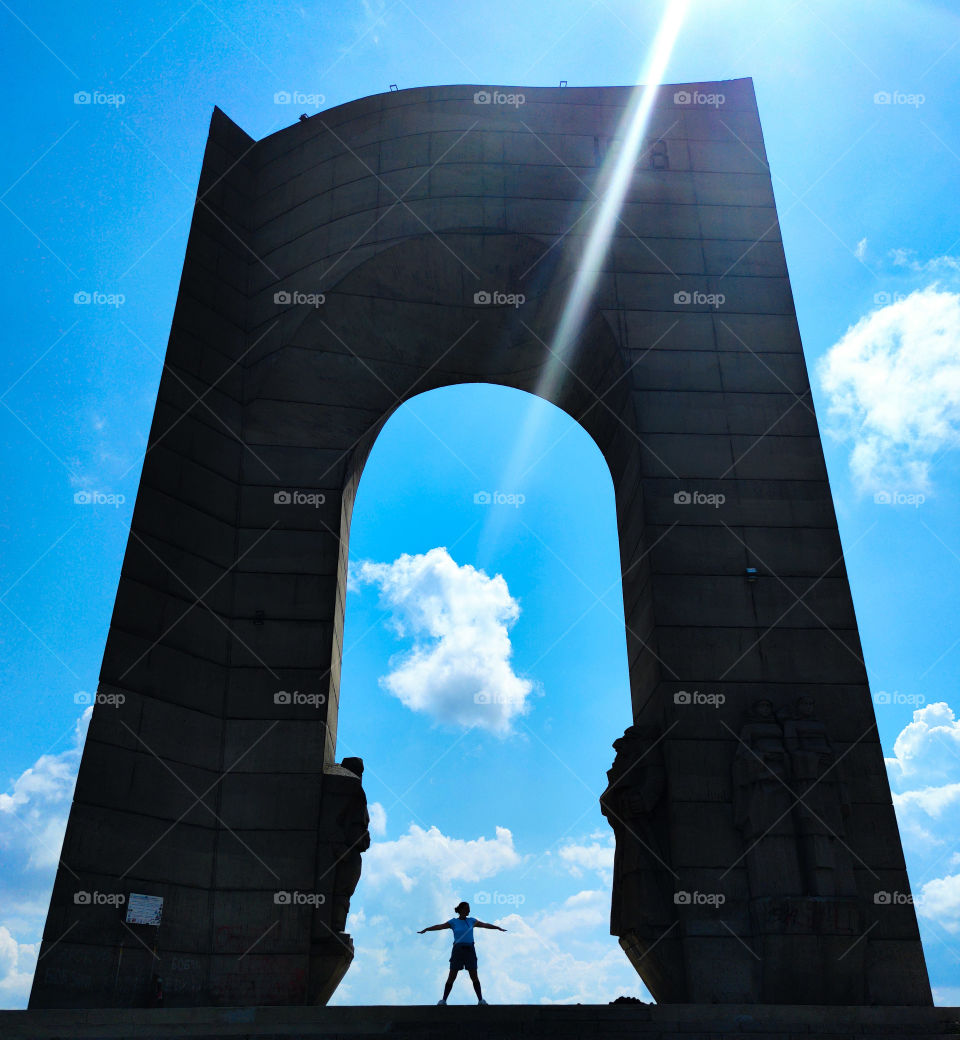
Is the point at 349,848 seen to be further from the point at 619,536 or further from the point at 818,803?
the point at 619,536

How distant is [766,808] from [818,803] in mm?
841

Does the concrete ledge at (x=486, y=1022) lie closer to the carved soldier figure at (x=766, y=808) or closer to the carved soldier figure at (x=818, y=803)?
the carved soldier figure at (x=818, y=803)

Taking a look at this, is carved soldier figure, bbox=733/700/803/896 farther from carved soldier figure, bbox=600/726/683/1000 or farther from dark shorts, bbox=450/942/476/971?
dark shorts, bbox=450/942/476/971

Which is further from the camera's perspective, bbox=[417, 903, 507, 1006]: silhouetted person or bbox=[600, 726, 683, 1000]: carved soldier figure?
bbox=[600, 726, 683, 1000]: carved soldier figure

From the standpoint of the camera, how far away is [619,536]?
833 inches

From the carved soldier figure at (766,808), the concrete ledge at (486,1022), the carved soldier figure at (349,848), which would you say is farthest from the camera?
the carved soldier figure at (349,848)

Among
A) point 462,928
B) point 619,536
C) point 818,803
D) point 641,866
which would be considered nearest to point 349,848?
point 462,928

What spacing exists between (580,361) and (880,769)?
A: 35.4 ft

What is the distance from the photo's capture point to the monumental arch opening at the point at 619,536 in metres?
15.2

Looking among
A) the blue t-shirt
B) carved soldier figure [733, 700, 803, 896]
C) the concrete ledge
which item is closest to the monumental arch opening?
carved soldier figure [733, 700, 803, 896]

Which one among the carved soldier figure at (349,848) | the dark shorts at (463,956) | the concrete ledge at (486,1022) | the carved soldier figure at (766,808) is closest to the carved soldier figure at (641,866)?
the carved soldier figure at (766,808)

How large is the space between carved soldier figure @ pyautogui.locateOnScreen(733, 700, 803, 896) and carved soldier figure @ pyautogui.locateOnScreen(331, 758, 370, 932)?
249 inches

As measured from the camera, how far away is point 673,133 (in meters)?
23.0

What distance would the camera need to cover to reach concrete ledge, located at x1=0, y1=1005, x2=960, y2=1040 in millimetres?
11758
